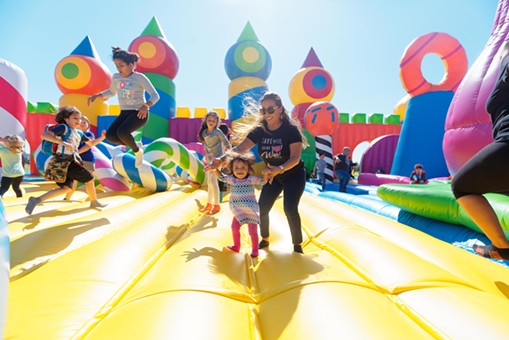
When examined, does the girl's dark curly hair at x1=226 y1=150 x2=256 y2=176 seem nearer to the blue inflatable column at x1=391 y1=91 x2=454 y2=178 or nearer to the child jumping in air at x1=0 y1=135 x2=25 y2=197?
the child jumping in air at x1=0 y1=135 x2=25 y2=197

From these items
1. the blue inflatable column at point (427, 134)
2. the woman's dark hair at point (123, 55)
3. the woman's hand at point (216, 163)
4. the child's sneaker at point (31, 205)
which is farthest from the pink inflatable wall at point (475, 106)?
the child's sneaker at point (31, 205)

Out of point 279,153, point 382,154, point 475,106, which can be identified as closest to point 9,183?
point 279,153

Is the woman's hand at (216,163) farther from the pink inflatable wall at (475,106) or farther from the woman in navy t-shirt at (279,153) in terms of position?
the pink inflatable wall at (475,106)

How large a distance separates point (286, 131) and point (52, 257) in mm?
1524

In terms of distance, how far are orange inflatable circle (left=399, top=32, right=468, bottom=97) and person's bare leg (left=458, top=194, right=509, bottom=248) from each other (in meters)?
6.29

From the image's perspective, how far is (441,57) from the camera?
6.45 meters

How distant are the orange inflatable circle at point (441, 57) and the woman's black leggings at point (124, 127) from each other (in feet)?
21.2

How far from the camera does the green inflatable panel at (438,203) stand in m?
1.79

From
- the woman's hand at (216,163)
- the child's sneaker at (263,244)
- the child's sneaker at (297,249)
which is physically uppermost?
the woman's hand at (216,163)

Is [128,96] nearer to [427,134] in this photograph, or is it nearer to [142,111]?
[142,111]

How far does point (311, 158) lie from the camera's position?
32.6ft

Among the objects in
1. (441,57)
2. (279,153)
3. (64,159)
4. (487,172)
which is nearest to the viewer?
(487,172)

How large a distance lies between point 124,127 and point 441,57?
23.9 ft

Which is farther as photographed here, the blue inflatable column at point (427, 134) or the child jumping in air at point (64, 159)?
the blue inflatable column at point (427, 134)
